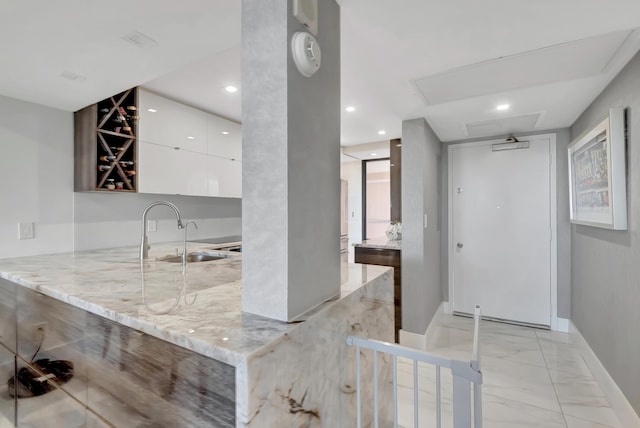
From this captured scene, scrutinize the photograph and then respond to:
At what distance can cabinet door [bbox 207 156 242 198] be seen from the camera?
10.3ft

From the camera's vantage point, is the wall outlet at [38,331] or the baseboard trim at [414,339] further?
the baseboard trim at [414,339]

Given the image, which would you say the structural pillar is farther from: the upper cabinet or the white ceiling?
the upper cabinet

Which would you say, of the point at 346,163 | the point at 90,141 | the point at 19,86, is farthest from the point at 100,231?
the point at 346,163

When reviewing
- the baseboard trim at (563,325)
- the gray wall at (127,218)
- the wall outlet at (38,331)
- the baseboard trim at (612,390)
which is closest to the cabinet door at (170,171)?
the gray wall at (127,218)

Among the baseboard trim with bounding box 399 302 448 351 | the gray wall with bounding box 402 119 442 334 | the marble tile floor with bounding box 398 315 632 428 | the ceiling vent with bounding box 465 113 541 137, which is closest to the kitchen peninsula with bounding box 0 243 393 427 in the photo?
the marble tile floor with bounding box 398 315 632 428

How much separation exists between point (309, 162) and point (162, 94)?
2228mm

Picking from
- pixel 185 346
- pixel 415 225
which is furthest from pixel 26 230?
pixel 415 225

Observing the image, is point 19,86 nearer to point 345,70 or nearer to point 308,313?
point 345,70

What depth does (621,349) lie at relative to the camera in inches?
74.8

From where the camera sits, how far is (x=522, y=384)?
2273mm

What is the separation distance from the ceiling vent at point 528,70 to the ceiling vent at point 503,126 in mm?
838

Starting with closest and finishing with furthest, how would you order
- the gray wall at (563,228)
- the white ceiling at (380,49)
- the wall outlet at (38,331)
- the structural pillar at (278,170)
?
1. the structural pillar at (278,170)
2. the white ceiling at (380,49)
3. the wall outlet at (38,331)
4. the gray wall at (563,228)

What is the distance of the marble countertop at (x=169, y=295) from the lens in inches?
31.1

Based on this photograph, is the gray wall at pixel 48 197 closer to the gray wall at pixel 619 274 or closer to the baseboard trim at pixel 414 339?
the baseboard trim at pixel 414 339
